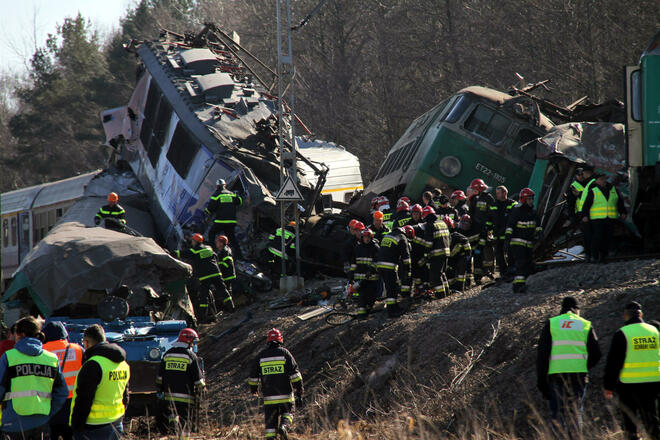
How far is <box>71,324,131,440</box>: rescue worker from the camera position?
6.27 m

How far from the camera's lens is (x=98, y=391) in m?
6.35

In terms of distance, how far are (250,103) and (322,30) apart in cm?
1974

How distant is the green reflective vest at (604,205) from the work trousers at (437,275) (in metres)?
2.33

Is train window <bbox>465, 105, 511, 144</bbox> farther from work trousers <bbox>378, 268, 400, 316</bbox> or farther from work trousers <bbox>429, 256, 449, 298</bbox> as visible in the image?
work trousers <bbox>378, 268, 400, 316</bbox>

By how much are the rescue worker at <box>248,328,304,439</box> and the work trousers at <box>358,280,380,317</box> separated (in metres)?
3.32

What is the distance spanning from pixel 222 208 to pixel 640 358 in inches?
397

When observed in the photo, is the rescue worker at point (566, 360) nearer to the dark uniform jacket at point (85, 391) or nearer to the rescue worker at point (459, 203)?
the dark uniform jacket at point (85, 391)

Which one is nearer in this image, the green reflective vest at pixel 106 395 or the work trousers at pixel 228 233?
the green reflective vest at pixel 106 395

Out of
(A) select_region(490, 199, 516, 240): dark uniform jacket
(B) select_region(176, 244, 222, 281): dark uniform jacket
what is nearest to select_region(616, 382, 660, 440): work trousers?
(A) select_region(490, 199, 516, 240): dark uniform jacket

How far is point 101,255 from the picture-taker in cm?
1069

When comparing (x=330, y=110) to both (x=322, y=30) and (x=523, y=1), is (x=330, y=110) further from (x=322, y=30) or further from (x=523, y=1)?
(x=523, y=1)

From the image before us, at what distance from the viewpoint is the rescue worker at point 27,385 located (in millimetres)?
6410

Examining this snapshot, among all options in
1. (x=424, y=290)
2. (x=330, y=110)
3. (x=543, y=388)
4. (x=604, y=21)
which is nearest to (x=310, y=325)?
(x=424, y=290)

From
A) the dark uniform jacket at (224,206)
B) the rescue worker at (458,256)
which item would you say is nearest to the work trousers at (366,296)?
the rescue worker at (458,256)
